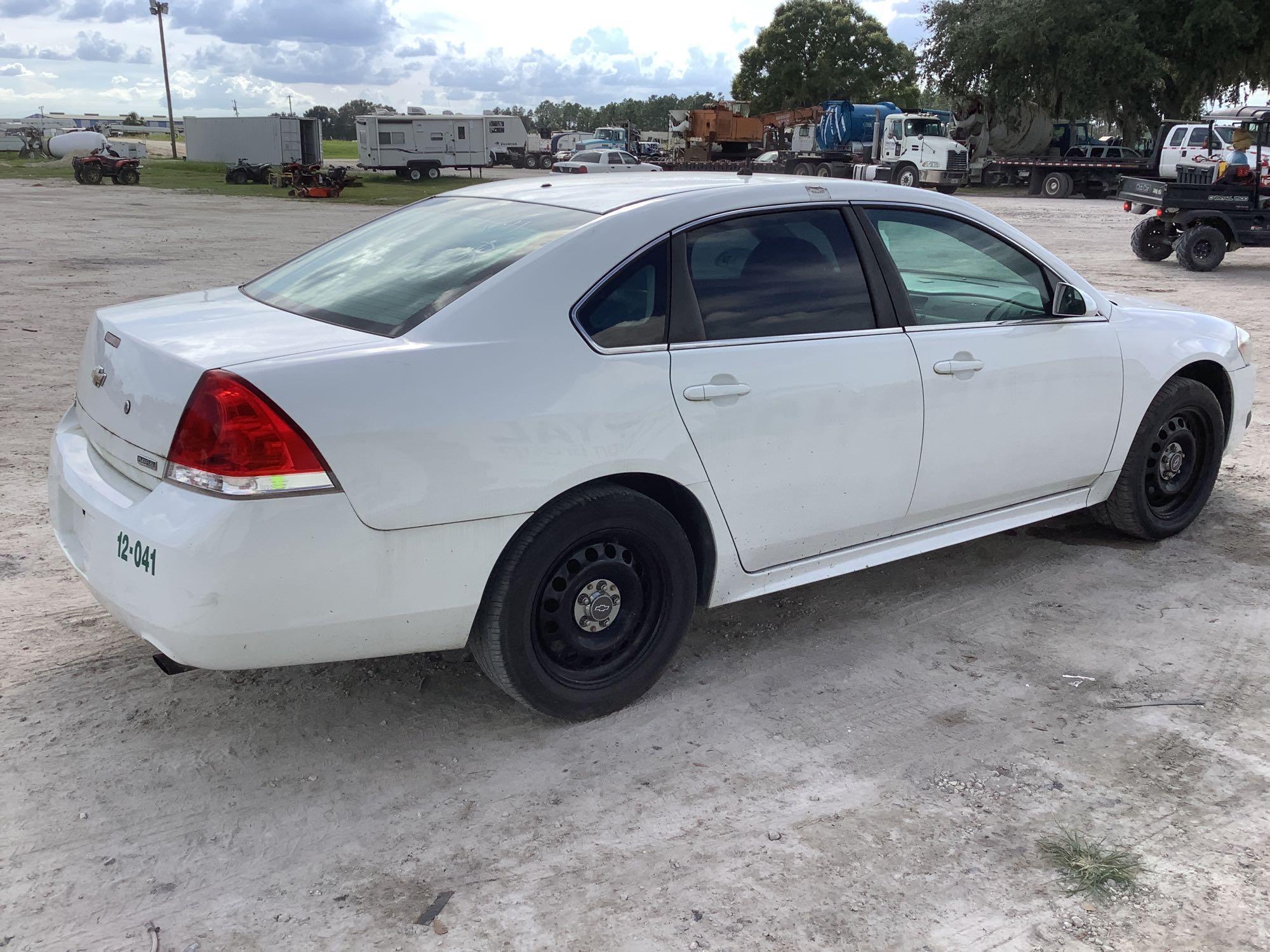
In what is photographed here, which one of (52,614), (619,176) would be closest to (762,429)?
(619,176)

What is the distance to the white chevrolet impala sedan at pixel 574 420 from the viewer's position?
2742 millimetres

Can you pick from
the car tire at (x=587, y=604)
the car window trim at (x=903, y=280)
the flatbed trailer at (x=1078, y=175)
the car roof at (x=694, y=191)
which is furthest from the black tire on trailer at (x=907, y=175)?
the car tire at (x=587, y=604)

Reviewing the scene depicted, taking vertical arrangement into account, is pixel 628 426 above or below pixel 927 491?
above

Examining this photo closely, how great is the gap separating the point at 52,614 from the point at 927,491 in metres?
3.28

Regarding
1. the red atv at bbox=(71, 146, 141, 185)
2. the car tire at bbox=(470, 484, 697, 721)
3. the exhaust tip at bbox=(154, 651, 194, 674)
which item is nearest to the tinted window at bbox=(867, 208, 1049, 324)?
the car tire at bbox=(470, 484, 697, 721)

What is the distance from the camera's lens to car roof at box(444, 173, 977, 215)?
140 inches

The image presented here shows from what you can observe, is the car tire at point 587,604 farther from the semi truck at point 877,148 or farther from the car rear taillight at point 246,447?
the semi truck at point 877,148

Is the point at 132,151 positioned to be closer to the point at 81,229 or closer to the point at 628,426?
the point at 81,229

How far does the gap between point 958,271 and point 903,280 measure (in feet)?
1.38

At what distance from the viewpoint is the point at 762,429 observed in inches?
135

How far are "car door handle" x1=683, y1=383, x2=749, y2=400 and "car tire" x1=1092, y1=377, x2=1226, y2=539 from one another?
7.40 ft

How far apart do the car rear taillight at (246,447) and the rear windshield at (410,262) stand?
0.47 meters

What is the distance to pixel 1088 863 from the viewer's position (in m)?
2.70

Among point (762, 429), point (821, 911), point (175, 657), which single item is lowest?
point (821, 911)
